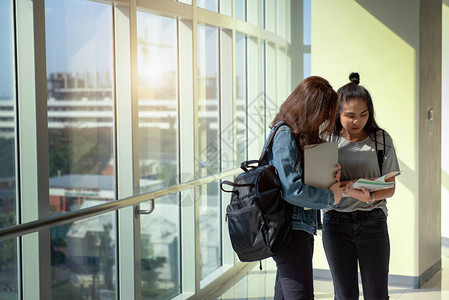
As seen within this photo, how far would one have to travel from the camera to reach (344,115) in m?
Answer: 3.17

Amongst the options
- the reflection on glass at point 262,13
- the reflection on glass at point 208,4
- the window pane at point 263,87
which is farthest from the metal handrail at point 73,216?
the reflection on glass at point 262,13

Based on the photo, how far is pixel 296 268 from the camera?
106 inches

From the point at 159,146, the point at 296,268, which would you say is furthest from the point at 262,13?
the point at 296,268

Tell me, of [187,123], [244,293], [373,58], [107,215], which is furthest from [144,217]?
[373,58]

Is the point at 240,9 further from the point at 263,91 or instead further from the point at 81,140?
the point at 81,140

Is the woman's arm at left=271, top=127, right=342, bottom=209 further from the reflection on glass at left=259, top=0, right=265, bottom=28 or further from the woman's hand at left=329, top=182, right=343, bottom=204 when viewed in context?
the reflection on glass at left=259, top=0, right=265, bottom=28

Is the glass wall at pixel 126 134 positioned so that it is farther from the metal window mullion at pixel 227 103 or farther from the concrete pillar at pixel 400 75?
the concrete pillar at pixel 400 75

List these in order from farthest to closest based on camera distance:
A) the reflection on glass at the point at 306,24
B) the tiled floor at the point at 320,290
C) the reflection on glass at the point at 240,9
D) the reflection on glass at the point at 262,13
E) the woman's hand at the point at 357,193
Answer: the reflection on glass at the point at 306,24 < the reflection on glass at the point at 262,13 < the reflection on glass at the point at 240,9 < the tiled floor at the point at 320,290 < the woman's hand at the point at 357,193

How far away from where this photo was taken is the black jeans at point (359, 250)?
10.1 feet

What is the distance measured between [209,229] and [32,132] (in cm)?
281

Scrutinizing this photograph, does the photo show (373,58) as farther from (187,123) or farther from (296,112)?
(296,112)

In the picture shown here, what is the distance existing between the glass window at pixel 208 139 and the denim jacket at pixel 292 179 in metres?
2.58

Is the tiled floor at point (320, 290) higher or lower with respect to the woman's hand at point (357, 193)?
lower

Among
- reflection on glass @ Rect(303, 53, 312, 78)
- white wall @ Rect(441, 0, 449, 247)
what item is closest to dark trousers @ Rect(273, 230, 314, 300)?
reflection on glass @ Rect(303, 53, 312, 78)
